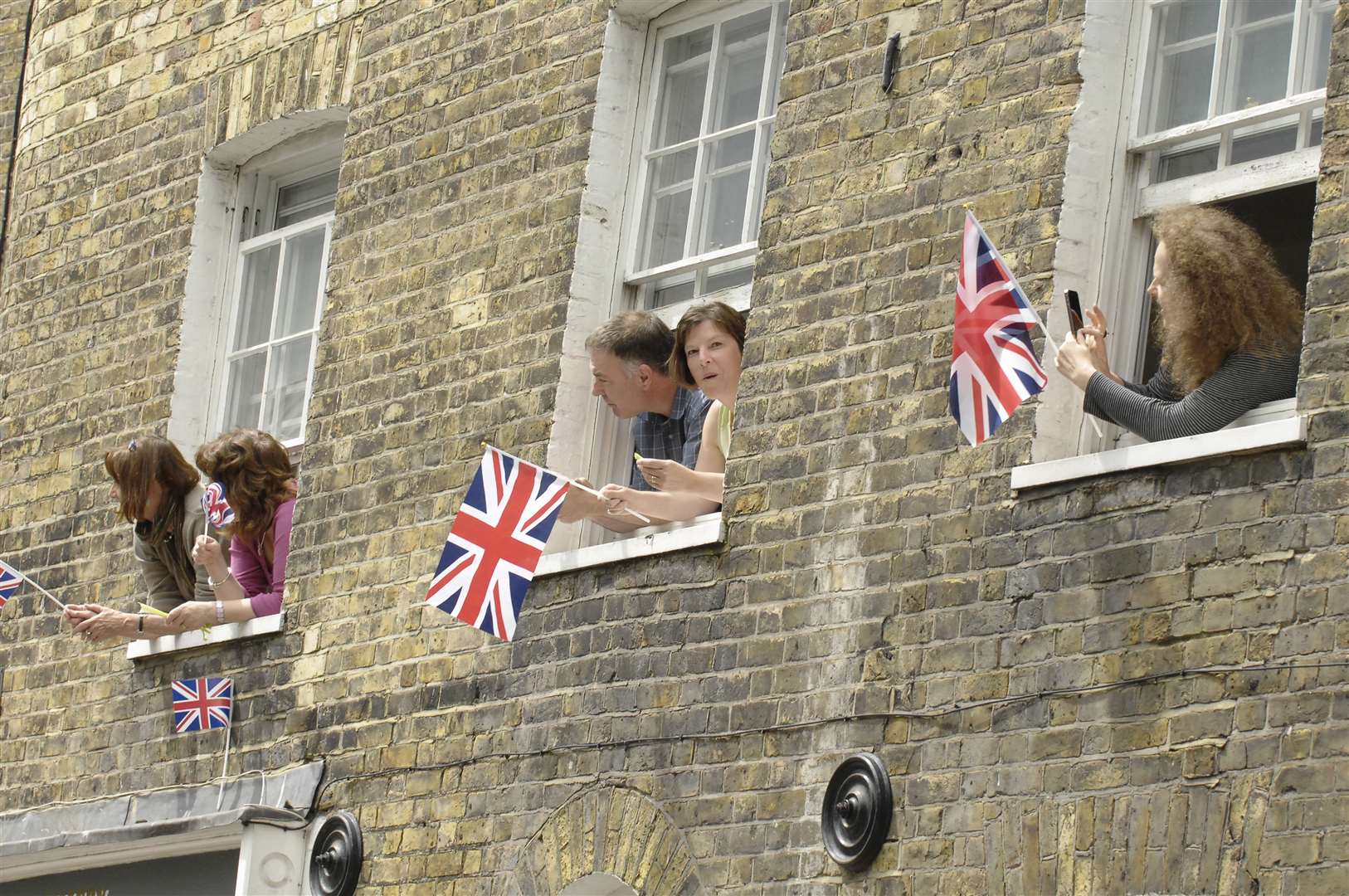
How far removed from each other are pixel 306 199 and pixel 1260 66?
18.6 ft

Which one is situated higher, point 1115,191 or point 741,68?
point 741,68

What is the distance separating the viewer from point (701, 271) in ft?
34.8

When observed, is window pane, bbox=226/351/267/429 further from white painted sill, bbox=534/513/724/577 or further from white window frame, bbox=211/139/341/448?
white painted sill, bbox=534/513/724/577

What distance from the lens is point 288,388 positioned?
12.6 metres

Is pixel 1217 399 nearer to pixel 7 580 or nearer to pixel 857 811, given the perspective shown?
pixel 857 811

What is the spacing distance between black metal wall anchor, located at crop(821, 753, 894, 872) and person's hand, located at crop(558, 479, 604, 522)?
5.00 ft

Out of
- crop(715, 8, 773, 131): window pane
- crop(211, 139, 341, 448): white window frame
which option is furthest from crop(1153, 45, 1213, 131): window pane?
crop(211, 139, 341, 448): white window frame

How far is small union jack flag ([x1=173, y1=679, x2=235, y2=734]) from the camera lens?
1162cm

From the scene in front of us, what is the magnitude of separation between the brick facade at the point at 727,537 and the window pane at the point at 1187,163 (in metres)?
0.38

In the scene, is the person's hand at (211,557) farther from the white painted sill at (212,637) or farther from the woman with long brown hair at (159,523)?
the woman with long brown hair at (159,523)

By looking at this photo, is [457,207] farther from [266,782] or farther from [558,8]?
[266,782]

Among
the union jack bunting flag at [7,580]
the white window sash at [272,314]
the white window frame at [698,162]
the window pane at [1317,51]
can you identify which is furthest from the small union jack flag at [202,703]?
the window pane at [1317,51]

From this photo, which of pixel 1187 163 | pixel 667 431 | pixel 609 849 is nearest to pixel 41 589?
pixel 667 431

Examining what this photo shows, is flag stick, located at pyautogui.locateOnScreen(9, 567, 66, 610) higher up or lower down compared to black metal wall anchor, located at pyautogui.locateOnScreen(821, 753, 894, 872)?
higher up
